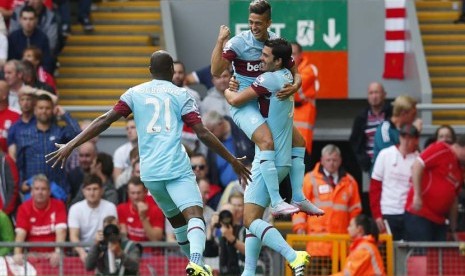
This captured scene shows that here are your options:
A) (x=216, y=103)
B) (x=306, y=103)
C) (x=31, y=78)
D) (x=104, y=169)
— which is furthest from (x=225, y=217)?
(x=31, y=78)

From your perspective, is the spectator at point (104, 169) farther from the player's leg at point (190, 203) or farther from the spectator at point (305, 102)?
the player's leg at point (190, 203)

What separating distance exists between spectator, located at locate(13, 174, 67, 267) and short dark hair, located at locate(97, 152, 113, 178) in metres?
1.01

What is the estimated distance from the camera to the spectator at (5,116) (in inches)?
920

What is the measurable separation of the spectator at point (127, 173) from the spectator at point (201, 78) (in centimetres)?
239

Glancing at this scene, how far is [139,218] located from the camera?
72.6 ft

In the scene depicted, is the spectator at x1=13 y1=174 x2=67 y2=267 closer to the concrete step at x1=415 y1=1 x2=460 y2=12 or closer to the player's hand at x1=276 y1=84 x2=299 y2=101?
the player's hand at x1=276 y1=84 x2=299 y2=101

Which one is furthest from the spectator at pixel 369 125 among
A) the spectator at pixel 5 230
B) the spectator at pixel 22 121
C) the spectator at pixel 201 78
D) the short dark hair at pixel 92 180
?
the spectator at pixel 5 230

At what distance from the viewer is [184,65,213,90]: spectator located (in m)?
25.2

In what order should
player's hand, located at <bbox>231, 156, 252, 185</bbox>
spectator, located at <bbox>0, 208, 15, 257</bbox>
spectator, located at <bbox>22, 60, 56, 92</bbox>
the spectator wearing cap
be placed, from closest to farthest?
player's hand, located at <bbox>231, 156, 252, 185</bbox>
spectator, located at <bbox>0, 208, 15, 257</bbox>
the spectator wearing cap
spectator, located at <bbox>22, 60, 56, 92</bbox>

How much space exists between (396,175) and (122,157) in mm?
3512

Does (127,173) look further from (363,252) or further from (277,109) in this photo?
(277,109)

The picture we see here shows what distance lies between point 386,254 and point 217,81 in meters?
4.07

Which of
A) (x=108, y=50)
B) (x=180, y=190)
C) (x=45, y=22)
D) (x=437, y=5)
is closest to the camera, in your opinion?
(x=180, y=190)

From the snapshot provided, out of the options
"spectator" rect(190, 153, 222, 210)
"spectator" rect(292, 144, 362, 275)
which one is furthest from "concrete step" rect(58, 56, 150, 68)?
"spectator" rect(292, 144, 362, 275)
